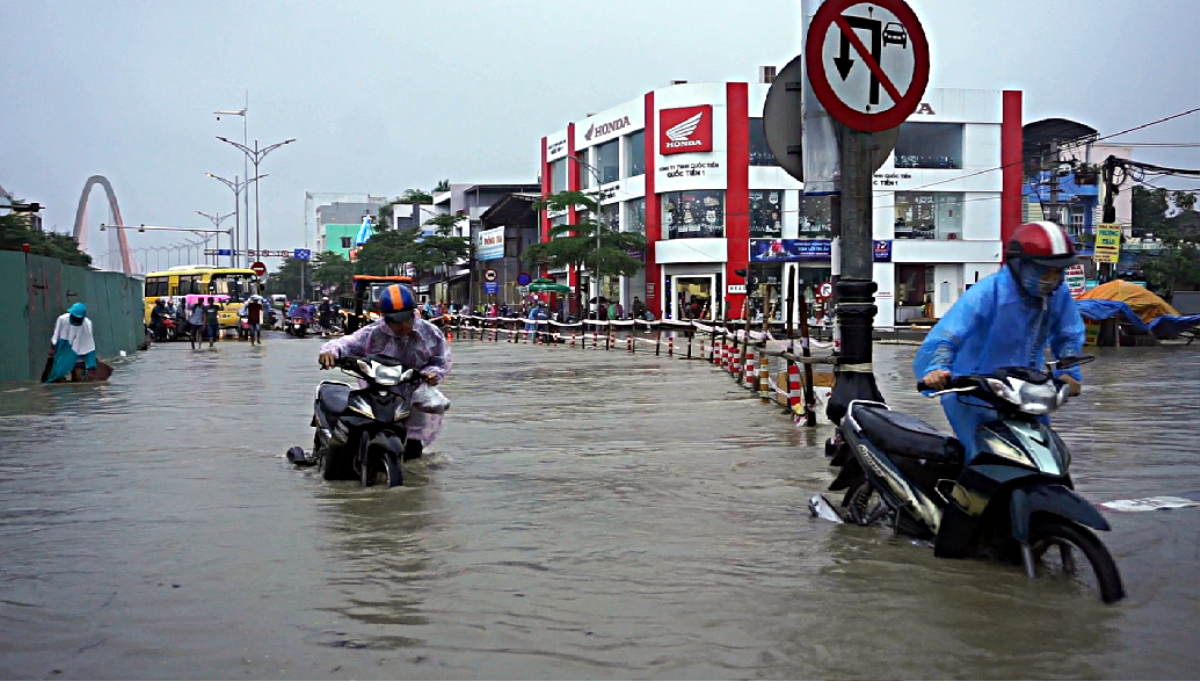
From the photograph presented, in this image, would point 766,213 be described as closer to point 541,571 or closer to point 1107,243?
point 1107,243

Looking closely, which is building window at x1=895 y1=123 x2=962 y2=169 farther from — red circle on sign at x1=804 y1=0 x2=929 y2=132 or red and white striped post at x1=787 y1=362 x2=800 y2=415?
red circle on sign at x1=804 y1=0 x2=929 y2=132

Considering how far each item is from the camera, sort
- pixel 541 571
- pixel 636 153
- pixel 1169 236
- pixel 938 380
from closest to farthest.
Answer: pixel 938 380 < pixel 541 571 < pixel 1169 236 < pixel 636 153

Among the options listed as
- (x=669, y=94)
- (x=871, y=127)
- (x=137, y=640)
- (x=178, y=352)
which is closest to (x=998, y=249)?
(x=669, y=94)

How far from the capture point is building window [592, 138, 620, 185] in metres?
57.4

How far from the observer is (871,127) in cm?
691

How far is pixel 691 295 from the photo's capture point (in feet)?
171

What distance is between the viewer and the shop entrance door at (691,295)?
5097 cm

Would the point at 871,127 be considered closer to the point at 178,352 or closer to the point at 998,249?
the point at 178,352

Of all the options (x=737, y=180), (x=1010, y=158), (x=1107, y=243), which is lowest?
(x=1107, y=243)

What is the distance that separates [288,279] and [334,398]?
143m

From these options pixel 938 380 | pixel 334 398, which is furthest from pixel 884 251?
pixel 938 380

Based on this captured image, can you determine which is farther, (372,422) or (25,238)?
(25,238)

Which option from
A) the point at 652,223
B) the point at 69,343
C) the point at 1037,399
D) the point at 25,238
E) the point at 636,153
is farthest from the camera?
the point at 636,153

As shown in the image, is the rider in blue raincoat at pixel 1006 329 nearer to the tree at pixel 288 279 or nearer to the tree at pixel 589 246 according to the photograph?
the tree at pixel 589 246
